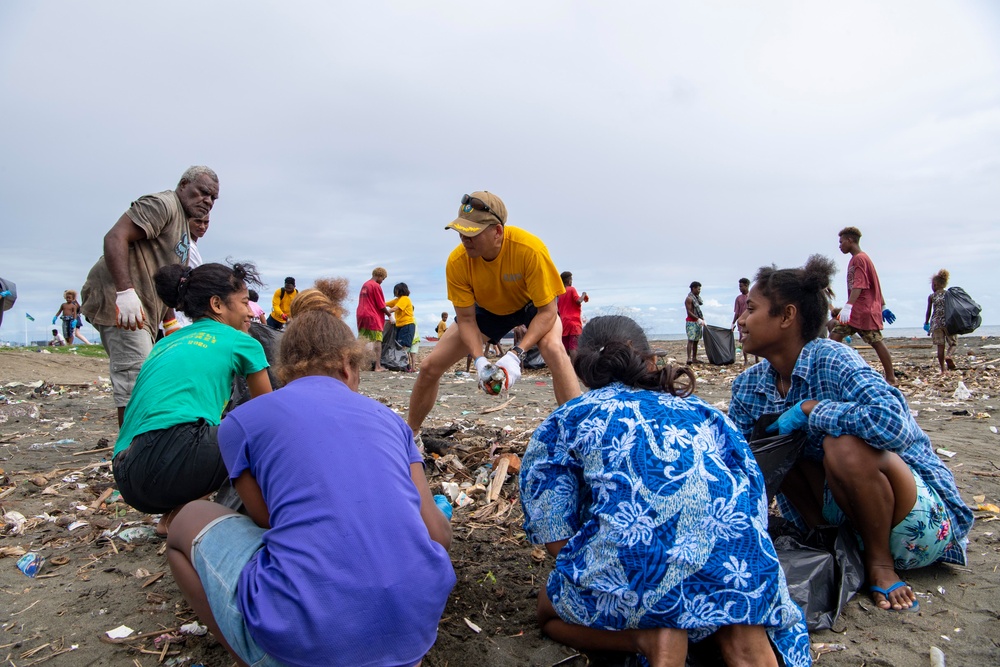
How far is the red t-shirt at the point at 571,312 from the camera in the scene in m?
9.95

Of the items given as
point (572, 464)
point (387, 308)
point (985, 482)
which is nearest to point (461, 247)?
point (572, 464)

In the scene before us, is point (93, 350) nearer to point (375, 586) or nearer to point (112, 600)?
point (112, 600)

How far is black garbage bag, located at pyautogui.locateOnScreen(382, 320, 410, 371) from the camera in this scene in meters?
12.8

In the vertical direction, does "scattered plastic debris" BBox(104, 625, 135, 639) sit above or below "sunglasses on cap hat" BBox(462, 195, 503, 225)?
below

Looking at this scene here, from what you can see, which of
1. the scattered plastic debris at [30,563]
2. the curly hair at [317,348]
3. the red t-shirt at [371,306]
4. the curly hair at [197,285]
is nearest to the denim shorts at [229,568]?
the curly hair at [317,348]

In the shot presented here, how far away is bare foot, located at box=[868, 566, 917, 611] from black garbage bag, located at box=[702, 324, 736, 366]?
34.7 feet

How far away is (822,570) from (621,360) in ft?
3.98

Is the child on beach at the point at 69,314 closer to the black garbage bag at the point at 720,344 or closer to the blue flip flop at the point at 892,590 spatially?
the black garbage bag at the point at 720,344

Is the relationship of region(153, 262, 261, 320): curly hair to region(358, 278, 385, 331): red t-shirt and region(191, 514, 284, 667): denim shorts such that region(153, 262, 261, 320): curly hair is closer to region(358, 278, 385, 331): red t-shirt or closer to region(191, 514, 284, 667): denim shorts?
region(191, 514, 284, 667): denim shorts

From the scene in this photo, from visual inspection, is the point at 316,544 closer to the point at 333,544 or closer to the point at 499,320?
the point at 333,544

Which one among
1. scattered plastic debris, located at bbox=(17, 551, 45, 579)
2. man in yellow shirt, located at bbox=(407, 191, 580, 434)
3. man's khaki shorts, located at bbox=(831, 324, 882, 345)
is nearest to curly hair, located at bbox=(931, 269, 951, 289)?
man's khaki shorts, located at bbox=(831, 324, 882, 345)

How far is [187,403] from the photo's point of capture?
2713 millimetres

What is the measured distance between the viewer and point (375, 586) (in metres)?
1.61

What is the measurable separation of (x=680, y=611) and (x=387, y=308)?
1092 cm
